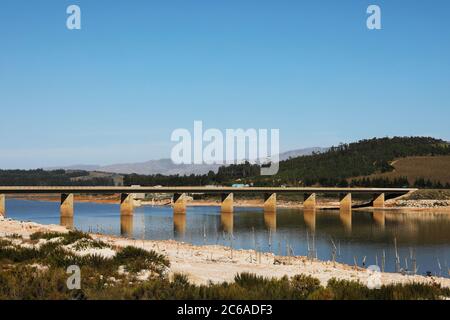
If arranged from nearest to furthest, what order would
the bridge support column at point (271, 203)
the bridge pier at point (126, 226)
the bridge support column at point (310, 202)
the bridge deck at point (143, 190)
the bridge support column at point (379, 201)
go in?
1. the bridge pier at point (126, 226)
2. the bridge deck at point (143, 190)
3. the bridge support column at point (271, 203)
4. the bridge support column at point (310, 202)
5. the bridge support column at point (379, 201)

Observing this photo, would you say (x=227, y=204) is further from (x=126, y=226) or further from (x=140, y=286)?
(x=140, y=286)

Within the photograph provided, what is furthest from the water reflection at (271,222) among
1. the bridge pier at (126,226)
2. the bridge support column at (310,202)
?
the bridge pier at (126,226)

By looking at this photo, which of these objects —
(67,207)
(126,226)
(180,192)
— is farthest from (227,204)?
(126,226)

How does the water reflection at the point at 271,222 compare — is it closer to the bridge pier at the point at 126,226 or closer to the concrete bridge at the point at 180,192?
the concrete bridge at the point at 180,192

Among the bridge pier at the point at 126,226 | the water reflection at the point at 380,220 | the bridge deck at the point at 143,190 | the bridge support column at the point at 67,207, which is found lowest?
the water reflection at the point at 380,220

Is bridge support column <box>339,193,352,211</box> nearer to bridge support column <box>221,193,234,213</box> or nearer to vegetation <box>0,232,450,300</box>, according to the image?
bridge support column <box>221,193,234,213</box>

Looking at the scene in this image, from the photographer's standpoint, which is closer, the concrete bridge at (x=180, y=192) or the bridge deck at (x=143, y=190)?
the bridge deck at (x=143, y=190)

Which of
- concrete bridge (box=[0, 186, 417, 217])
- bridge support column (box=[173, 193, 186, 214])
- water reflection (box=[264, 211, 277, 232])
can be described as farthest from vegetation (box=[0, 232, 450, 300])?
bridge support column (box=[173, 193, 186, 214])

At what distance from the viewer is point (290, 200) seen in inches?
7397
